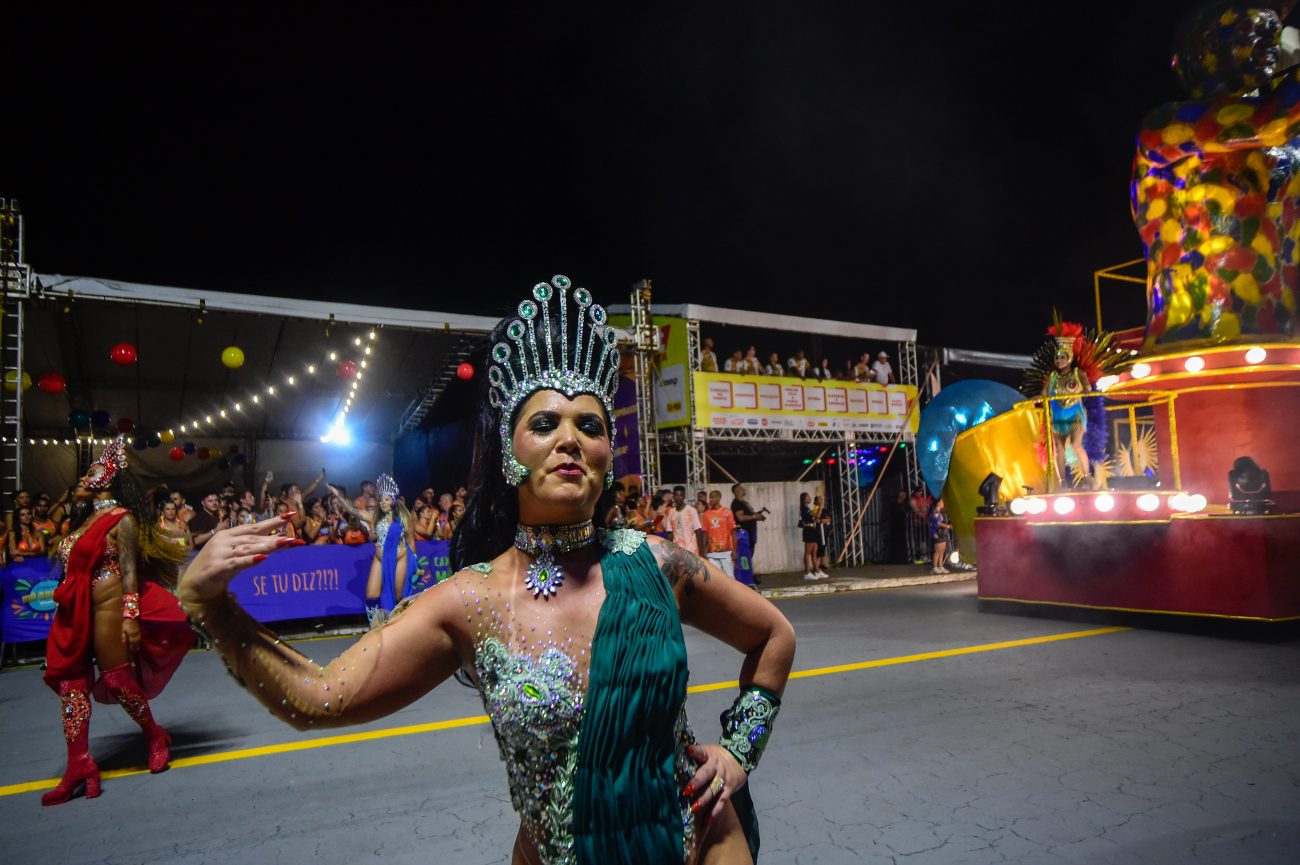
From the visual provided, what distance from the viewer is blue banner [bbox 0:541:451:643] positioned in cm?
878

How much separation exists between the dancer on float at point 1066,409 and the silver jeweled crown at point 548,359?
8.72 meters

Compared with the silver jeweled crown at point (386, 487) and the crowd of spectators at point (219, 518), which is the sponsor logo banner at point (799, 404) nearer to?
the crowd of spectators at point (219, 518)

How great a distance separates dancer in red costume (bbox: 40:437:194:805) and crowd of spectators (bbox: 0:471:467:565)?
2.33 meters

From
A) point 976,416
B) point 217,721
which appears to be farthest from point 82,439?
point 976,416

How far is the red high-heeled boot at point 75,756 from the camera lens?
432 cm

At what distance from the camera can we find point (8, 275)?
918 cm

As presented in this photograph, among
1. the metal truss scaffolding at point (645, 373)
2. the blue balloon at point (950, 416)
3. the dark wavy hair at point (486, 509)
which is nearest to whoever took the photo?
the dark wavy hair at point (486, 509)

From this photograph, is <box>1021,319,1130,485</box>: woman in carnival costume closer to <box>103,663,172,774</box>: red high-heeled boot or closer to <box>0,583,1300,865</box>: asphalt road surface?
<box>0,583,1300,865</box>: asphalt road surface

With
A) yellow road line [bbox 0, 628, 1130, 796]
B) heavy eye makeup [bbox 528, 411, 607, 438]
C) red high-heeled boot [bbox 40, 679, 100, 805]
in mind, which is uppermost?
heavy eye makeup [bbox 528, 411, 607, 438]

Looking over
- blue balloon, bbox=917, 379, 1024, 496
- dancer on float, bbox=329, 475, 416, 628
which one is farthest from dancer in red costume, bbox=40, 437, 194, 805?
blue balloon, bbox=917, 379, 1024, 496

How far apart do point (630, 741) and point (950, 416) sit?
11.6m

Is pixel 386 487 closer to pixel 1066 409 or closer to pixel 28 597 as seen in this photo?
pixel 28 597

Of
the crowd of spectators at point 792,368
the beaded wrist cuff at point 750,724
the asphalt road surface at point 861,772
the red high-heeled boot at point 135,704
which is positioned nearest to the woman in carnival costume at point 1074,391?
the asphalt road surface at point 861,772

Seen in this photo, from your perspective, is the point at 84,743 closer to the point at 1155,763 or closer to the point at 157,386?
the point at 1155,763
